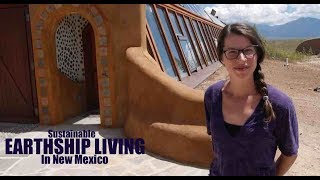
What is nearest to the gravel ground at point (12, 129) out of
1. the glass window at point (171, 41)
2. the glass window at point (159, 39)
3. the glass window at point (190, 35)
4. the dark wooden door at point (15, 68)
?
the dark wooden door at point (15, 68)

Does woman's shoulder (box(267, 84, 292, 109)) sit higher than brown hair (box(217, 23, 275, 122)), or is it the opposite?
brown hair (box(217, 23, 275, 122))

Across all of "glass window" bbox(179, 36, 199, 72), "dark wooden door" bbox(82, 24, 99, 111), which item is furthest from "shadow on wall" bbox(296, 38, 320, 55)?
"dark wooden door" bbox(82, 24, 99, 111)

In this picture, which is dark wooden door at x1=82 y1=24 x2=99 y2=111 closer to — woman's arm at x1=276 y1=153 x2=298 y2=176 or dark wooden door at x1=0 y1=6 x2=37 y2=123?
dark wooden door at x1=0 y1=6 x2=37 y2=123

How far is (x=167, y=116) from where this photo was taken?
575 centimetres

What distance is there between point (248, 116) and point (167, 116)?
394 centimetres

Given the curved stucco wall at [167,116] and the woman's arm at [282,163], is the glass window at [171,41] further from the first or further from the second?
the woman's arm at [282,163]

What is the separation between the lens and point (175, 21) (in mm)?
10930

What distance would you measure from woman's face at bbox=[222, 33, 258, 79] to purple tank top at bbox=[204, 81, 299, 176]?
0.52 feet

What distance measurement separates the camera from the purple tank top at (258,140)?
180cm

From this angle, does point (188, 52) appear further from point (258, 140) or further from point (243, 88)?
point (258, 140)

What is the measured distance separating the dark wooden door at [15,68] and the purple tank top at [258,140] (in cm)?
671

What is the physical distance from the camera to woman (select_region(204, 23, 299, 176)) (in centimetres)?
181
